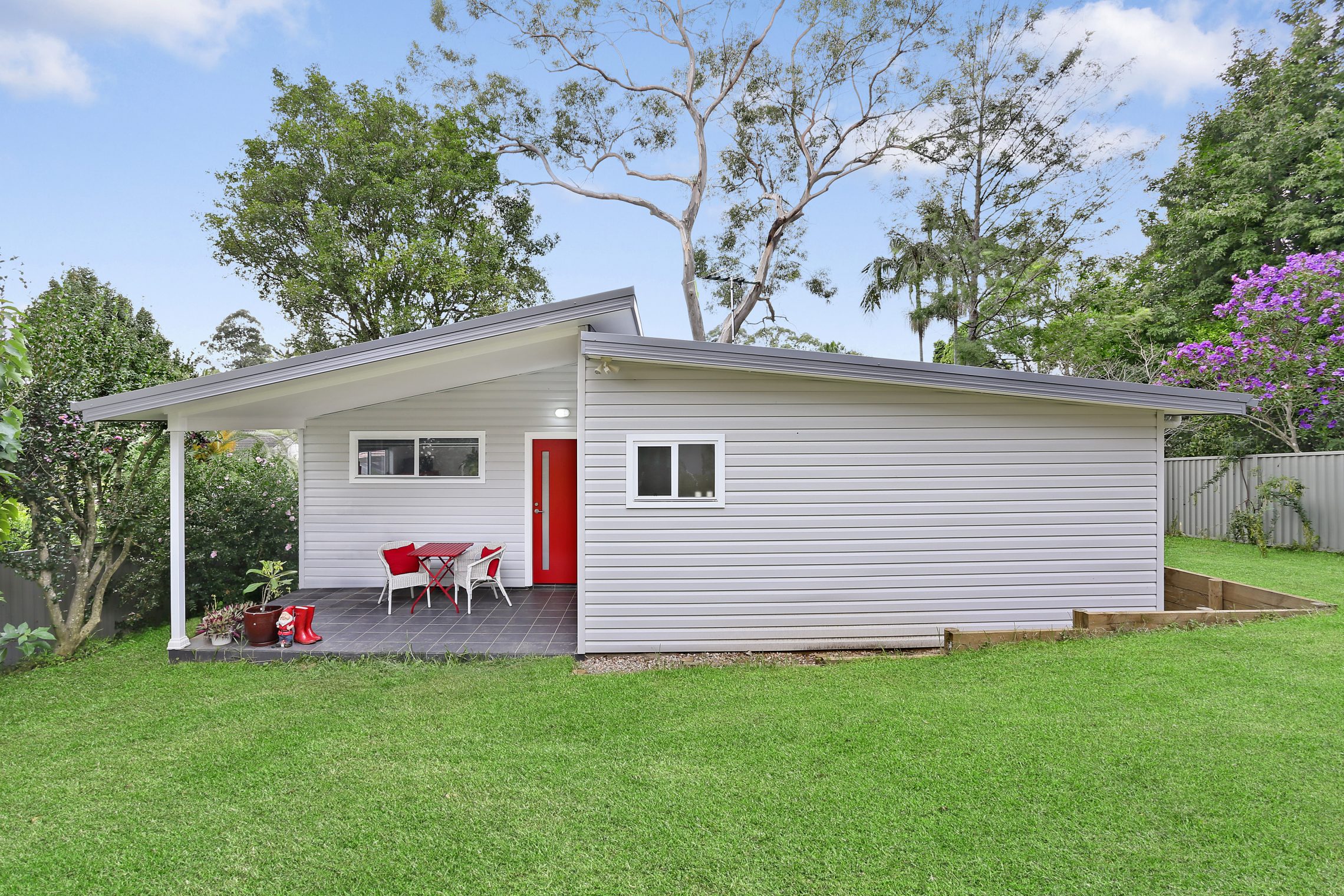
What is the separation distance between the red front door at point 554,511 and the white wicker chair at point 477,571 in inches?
20.6

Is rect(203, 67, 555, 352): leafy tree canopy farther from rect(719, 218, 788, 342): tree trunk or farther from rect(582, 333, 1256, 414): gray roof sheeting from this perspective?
rect(582, 333, 1256, 414): gray roof sheeting

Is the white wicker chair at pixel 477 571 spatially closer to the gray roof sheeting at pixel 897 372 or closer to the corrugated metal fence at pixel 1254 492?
the gray roof sheeting at pixel 897 372

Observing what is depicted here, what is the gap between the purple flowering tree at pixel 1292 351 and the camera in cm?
956

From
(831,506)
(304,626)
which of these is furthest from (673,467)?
(304,626)

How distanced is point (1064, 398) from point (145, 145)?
17173mm

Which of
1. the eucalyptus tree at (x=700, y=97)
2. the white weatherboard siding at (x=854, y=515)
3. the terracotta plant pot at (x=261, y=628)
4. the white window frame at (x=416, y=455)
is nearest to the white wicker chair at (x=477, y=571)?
the white window frame at (x=416, y=455)

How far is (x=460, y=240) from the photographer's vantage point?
13.0 metres

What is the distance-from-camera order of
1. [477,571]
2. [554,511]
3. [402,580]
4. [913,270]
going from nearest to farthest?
1. [402,580]
2. [477,571]
3. [554,511]
4. [913,270]

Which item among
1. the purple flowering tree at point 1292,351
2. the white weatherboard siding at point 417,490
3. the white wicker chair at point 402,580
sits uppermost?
the purple flowering tree at point 1292,351

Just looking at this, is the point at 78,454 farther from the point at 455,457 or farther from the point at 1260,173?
the point at 1260,173

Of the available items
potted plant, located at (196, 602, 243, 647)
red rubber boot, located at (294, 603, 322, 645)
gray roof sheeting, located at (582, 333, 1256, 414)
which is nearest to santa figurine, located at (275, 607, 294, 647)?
red rubber boot, located at (294, 603, 322, 645)

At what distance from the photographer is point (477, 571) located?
6355 millimetres

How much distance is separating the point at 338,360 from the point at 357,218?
34.8ft

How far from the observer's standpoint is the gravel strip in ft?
14.9
